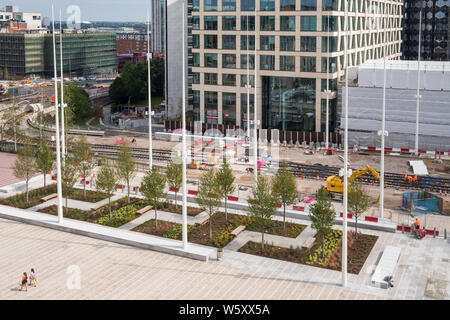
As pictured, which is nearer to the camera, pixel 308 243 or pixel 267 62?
pixel 308 243

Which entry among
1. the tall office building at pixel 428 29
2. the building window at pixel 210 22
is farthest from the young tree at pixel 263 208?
the tall office building at pixel 428 29

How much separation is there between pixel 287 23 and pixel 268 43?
4429 mm

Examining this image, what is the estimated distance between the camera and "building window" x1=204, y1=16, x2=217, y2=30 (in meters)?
97.4

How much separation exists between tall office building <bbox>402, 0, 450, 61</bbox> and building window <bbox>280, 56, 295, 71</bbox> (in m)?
75.8

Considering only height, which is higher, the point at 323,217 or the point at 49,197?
the point at 323,217

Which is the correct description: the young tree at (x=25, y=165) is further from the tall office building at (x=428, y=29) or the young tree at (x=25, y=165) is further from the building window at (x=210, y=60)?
the tall office building at (x=428, y=29)

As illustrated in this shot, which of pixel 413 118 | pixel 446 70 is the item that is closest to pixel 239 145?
pixel 413 118

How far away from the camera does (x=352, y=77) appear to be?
89938 millimetres

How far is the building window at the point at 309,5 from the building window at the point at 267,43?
681 centimetres

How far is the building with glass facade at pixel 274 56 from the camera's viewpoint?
3516 inches

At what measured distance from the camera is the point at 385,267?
38062 millimetres

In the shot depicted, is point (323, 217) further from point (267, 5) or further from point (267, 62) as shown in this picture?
point (267, 5)

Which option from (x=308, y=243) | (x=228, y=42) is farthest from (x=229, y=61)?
(x=308, y=243)

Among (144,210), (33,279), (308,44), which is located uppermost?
(308,44)
